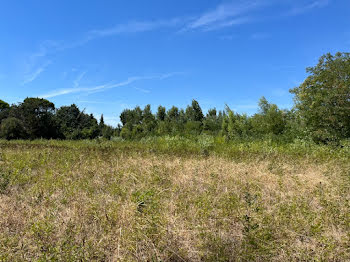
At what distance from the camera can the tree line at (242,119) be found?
1279 cm

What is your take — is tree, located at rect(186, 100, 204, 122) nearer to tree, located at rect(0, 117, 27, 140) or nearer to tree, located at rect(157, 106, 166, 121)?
tree, located at rect(157, 106, 166, 121)

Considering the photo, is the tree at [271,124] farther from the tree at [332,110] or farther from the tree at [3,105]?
the tree at [3,105]

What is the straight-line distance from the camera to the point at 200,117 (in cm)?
2777

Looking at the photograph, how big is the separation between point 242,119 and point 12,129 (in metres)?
23.6

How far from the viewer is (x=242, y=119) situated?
784 inches

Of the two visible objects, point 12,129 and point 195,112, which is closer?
point 12,129

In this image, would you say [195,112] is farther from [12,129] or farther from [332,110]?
[12,129]

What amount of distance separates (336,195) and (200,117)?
24.0 meters

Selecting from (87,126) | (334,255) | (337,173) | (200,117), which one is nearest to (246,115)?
(200,117)

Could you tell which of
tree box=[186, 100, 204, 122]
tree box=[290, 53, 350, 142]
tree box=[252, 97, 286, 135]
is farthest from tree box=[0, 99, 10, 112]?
tree box=[290, 53, 350, 142]

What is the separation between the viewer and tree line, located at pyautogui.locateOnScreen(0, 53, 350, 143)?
504 inches

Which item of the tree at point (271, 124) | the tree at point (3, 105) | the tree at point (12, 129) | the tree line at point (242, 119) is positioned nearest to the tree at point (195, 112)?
the tree line at point (242, 119)

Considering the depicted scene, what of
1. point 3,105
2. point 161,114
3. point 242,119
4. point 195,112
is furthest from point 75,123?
point 242,119

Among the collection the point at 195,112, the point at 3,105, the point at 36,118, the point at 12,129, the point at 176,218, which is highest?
the point at 3,105
